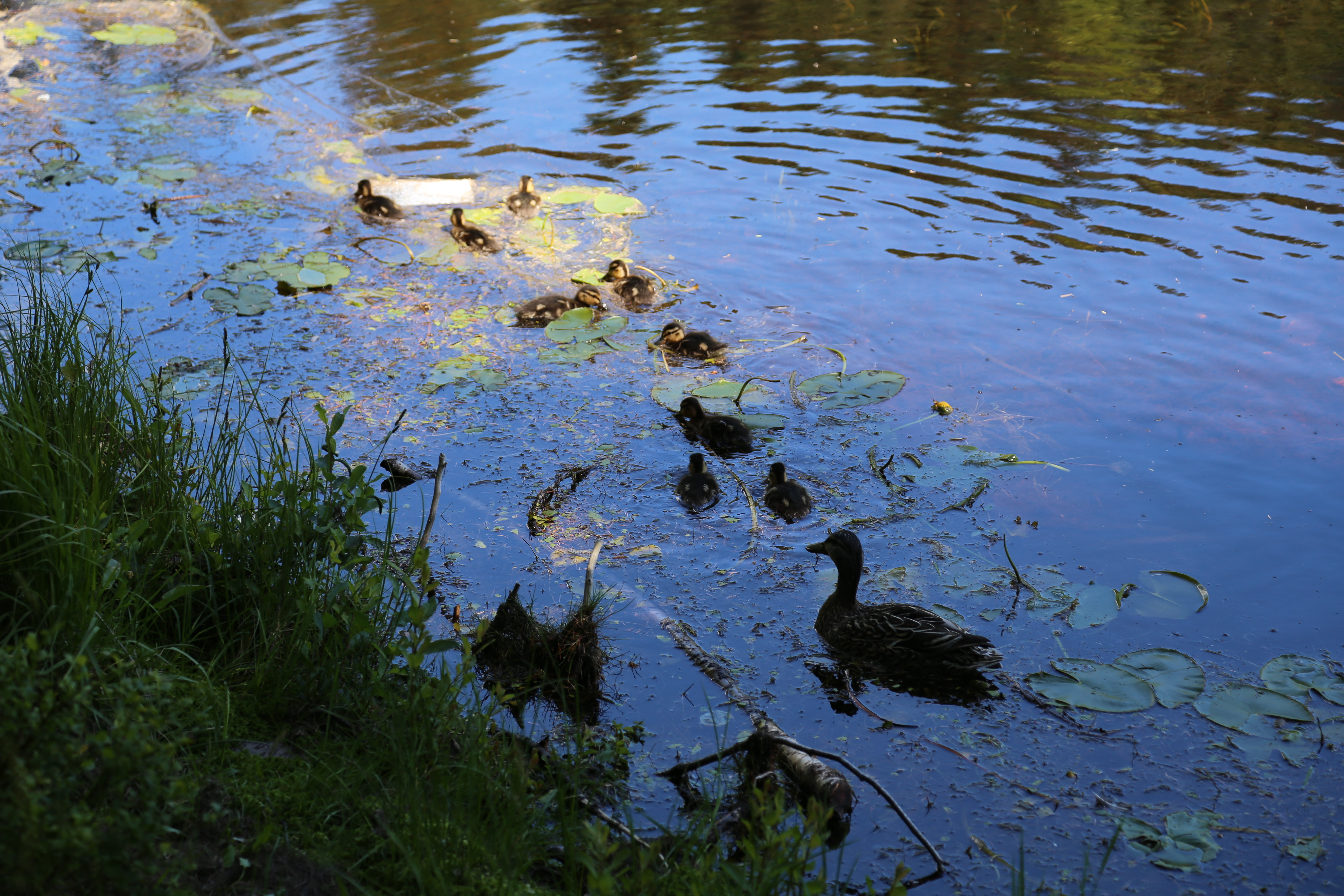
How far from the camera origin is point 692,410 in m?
6.29

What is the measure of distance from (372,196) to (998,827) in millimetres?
7868

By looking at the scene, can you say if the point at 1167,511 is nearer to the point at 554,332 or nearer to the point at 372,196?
the point at 554,332

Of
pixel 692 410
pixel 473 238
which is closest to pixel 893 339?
pixel 692 410

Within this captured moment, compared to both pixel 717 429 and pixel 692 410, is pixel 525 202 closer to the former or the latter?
pixel 692 410

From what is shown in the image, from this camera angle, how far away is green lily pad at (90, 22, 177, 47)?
50.2ft

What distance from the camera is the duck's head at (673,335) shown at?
7.24 metres

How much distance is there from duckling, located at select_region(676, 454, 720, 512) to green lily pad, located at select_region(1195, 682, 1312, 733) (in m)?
2.53

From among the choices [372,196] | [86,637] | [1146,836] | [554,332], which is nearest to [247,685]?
[86,637]

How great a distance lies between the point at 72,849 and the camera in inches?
80.9

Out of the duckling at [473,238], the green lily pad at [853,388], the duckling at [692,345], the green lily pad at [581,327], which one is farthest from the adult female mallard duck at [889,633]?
the duckling at [473,238]

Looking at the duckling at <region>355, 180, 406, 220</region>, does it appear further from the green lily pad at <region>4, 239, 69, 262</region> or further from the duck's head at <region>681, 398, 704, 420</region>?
the duck's head at <region>681, 398, 704, 420</region>

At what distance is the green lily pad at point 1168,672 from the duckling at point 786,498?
1710mm

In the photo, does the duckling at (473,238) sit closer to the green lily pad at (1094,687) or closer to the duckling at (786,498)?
the duckling at (786,498)

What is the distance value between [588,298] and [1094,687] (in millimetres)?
4804
